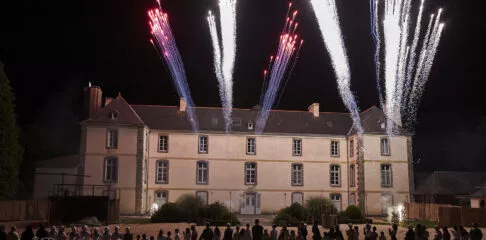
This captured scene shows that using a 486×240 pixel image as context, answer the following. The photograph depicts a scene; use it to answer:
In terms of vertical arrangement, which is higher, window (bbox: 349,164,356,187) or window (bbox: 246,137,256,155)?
window (bbox: 246,137,256,155)

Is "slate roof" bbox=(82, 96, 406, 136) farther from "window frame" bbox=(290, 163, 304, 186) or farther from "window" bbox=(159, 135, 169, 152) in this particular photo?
"window frame" bbox=(290, 163, 304, 186)

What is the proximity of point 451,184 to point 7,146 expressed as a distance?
114ft

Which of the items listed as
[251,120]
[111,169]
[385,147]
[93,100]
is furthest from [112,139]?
[385,147]

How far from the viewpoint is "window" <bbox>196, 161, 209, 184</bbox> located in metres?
36.8

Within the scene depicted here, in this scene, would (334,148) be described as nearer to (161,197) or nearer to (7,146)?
(161,197)

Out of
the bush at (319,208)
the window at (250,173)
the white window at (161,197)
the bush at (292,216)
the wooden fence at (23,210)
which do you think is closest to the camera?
the bush at (292,216)

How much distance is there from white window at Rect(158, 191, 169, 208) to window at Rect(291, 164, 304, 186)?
9.43 meters

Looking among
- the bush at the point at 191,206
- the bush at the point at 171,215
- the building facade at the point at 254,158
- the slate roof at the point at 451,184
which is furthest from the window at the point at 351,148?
the bush at the point at 171,215

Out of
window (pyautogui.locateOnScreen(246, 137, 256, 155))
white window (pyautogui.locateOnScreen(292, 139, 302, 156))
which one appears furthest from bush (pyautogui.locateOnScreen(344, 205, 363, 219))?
window (pyautogui.locateOnScreen(246, 137, 256, 155))

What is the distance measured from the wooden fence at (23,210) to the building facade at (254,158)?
640 centimetres

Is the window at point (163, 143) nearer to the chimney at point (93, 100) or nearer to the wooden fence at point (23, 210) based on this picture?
the chimney at point (93, 100)

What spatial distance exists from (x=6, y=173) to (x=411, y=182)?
1092 inches

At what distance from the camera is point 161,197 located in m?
36.1

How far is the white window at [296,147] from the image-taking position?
38031 millimetres
